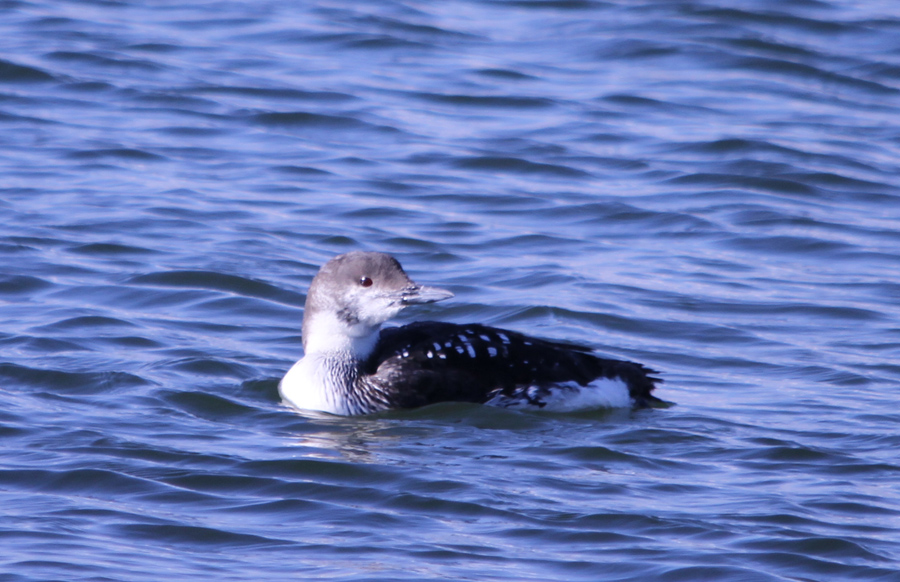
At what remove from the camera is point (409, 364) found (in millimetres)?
7191

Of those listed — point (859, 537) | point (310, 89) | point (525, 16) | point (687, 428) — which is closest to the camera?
point (859, 537)

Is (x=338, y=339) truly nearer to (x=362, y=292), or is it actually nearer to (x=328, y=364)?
(x=328, y=364)

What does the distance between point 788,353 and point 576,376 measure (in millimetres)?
1605

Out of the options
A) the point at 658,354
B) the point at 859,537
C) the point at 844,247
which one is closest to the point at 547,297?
the point at 658,354

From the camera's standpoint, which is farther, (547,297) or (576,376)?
(547,297)

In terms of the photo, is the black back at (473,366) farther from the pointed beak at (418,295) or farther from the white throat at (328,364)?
the pointed beak at (418,295)

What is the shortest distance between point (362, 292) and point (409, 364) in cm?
41

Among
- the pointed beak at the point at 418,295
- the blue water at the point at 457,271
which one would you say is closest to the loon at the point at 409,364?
the pointed beak at the point at 418,295

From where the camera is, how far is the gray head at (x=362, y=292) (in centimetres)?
712

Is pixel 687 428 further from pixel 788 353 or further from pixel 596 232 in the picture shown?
pixel 596 232

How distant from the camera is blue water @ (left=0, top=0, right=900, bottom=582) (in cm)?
566

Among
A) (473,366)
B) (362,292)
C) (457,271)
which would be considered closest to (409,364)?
(473,366)

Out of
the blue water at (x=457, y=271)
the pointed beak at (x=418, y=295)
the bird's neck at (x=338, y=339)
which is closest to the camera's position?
the blue water at (x=457, y=271)

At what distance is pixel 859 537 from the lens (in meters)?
5.61
